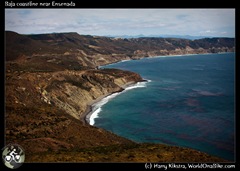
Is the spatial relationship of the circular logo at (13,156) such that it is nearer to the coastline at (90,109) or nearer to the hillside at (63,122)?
the hillside at (63,122)

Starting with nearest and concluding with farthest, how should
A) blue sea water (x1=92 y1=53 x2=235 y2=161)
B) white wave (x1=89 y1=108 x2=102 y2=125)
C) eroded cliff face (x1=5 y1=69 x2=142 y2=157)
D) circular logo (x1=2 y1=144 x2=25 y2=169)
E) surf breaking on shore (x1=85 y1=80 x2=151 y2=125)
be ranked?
circular logo (x1=2 y1=144 x2=25 y2=169), eroded cliff face (x1=5 y1=69 x2=142 y2=157), blue sea water (x1=92 y1=53 x2=235 y2=161), white wave (x1=89 y1=108 x2=102 y2=125), surf breaking on shore (x1=85 y1=80 x2=151 y2=125)

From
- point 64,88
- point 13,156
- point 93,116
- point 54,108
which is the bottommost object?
point 93,116

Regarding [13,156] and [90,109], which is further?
[90,109]

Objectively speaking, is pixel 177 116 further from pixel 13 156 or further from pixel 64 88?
pixel 13 156

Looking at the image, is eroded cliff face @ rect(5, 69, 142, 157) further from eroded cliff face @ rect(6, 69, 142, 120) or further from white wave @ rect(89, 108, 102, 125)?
white wave @ rect(89, 108, 102, 125)

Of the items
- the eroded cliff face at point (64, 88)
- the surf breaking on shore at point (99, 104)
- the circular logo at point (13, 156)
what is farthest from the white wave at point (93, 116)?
the circular logo at point (13, 156)

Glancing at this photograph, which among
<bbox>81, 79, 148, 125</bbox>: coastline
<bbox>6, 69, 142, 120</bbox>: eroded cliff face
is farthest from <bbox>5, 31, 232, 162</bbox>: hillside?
<bbox>81, 79, 148, 125</bbox>: coastline

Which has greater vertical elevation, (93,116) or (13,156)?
(13,156)

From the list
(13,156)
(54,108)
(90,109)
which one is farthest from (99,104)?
(13,156)
